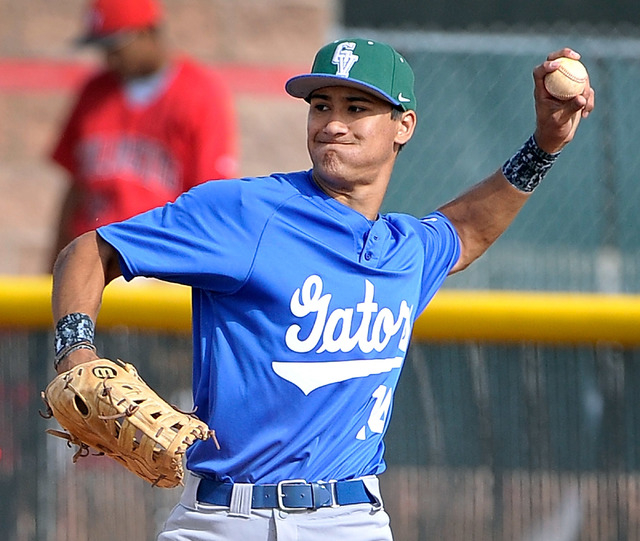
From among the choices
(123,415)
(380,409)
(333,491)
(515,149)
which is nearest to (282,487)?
(333,491)

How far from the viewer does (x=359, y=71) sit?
10.6 ft

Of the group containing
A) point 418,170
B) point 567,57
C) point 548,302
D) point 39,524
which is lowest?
point 39,524

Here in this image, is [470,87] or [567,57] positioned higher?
[470,87]

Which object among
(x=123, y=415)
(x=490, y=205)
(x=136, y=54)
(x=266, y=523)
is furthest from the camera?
(x=136, y=54)

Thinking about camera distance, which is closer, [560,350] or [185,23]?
[560,350]

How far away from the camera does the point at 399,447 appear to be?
4953 mm

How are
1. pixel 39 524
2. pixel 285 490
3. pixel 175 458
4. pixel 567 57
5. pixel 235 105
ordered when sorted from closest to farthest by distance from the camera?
1. pixel 175 458
2. pixel 285 490
3. pixel 567 57
4. pixel 39 524
5. pixel 235 105

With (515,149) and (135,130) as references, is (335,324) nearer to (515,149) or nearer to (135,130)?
(135,130)

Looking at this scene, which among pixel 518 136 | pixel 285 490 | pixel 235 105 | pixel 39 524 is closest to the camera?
pixel 285 490

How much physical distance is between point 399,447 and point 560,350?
74 cm

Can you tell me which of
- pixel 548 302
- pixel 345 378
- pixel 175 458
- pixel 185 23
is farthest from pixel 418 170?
pixel 175 458

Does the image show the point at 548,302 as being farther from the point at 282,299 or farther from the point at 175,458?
the point at 175,458

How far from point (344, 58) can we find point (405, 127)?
12.7 inches

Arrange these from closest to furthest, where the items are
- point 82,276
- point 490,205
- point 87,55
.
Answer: point 82,276
point 490,205
point 87,55
